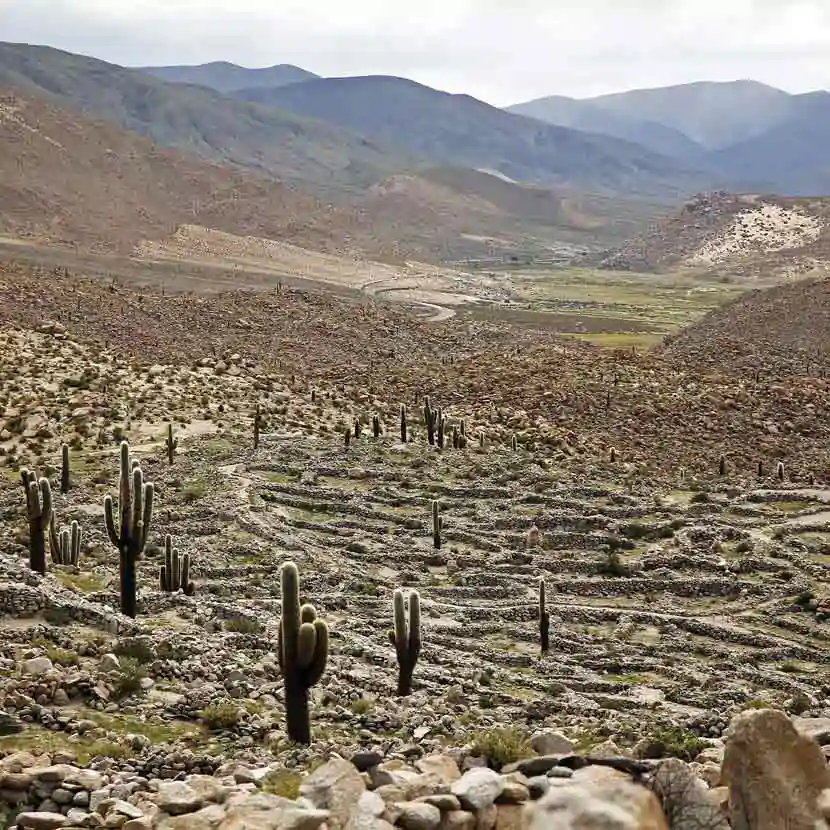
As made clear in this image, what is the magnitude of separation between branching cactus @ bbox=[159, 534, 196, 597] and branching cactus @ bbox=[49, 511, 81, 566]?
2330mm

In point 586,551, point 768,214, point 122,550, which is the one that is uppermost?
point 768,214

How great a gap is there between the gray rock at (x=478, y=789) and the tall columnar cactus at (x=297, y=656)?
5.26m

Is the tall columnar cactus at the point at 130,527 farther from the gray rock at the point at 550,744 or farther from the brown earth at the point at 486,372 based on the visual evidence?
the brown earth at the point at 486,372

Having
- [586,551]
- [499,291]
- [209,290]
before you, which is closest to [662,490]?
[586,551]

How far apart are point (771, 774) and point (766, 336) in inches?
3022

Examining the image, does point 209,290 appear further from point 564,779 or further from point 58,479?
point 564,779

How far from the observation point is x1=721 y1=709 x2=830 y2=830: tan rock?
9.70 metres

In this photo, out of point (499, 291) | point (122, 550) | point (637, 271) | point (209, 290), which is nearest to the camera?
point (122, 550)

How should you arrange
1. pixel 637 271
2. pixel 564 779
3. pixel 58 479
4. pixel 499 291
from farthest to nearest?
1. pixel 637 271
2. pixel 499 291
3. pixel 58 479
4. pixel 564 779

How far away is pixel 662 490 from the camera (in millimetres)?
41219

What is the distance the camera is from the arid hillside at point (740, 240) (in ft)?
517

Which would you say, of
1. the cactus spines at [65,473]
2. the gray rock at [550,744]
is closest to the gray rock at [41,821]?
the gray rock at [550,744]

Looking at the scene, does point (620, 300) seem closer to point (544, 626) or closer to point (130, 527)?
point (544, 626)

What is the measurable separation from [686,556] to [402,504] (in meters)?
10.0
